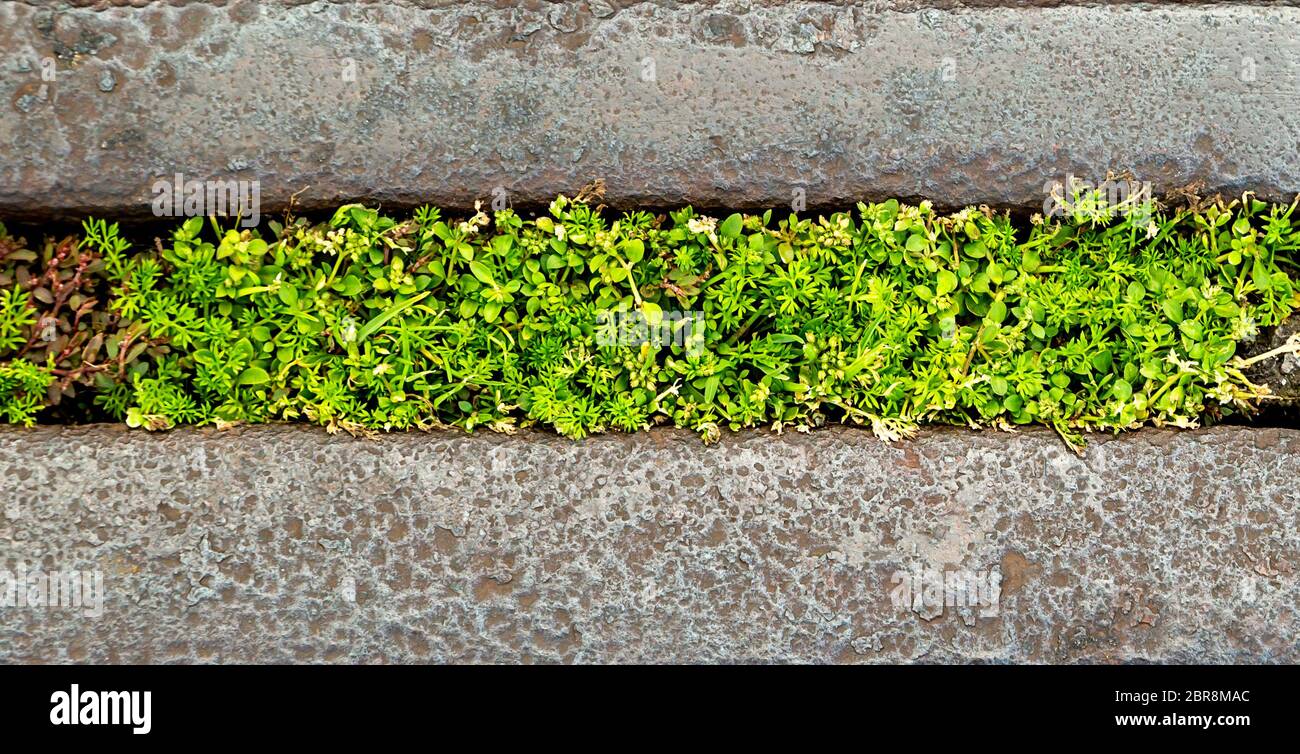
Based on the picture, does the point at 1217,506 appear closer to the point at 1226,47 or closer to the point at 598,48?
the point at 1226,47

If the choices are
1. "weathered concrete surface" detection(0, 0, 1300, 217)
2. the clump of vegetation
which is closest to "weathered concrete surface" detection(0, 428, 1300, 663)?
the clump of vegetation

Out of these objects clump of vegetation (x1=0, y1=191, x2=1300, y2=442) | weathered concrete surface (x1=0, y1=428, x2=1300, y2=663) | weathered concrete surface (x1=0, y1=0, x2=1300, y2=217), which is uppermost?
weathered concrete surface (x1=0, y1=0, x2=1300, y2=217)

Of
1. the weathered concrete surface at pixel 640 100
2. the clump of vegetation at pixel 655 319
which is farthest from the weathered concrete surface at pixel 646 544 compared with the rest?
the weathered concrete surface at pixel 640 100

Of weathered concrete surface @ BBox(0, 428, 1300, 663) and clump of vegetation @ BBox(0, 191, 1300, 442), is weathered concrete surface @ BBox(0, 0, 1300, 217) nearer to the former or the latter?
clump of vegetation @ BBox(0, 191, 1300, 442)

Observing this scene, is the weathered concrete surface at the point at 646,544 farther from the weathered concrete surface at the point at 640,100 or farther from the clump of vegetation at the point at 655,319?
the weathered concrete surface at the point at 640,100

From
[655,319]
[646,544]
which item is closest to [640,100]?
[655,319]

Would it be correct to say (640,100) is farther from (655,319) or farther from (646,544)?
(646,544)
